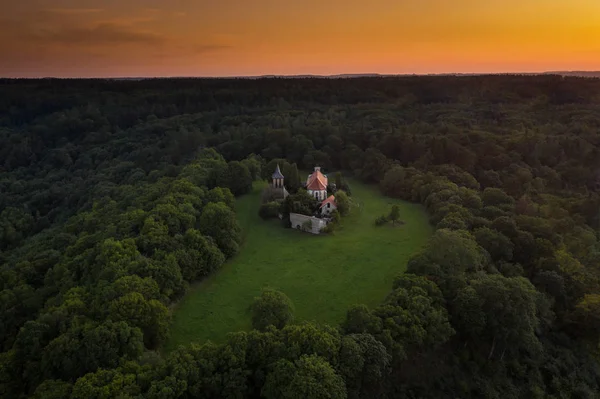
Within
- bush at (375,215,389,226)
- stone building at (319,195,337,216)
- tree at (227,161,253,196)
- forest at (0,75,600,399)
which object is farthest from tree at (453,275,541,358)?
tree at (227,161,253,196)

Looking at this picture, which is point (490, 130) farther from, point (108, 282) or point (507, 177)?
point (108, 282)

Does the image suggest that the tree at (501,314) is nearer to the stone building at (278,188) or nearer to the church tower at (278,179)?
the stone building at (278,188)

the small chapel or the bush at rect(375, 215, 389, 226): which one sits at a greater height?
the small chapel

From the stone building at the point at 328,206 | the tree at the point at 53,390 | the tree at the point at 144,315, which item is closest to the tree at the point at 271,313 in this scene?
the tree at the point at 144,315

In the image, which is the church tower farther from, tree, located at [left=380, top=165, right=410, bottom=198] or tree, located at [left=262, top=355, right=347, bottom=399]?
tree, located at [left=262, top=355, right=347, bottom=399]

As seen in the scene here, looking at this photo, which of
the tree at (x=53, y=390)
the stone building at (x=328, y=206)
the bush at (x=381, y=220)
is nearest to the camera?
the tree at (x=53, y=390)

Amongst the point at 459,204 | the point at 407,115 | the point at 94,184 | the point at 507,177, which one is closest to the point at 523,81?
the point at 407,115
